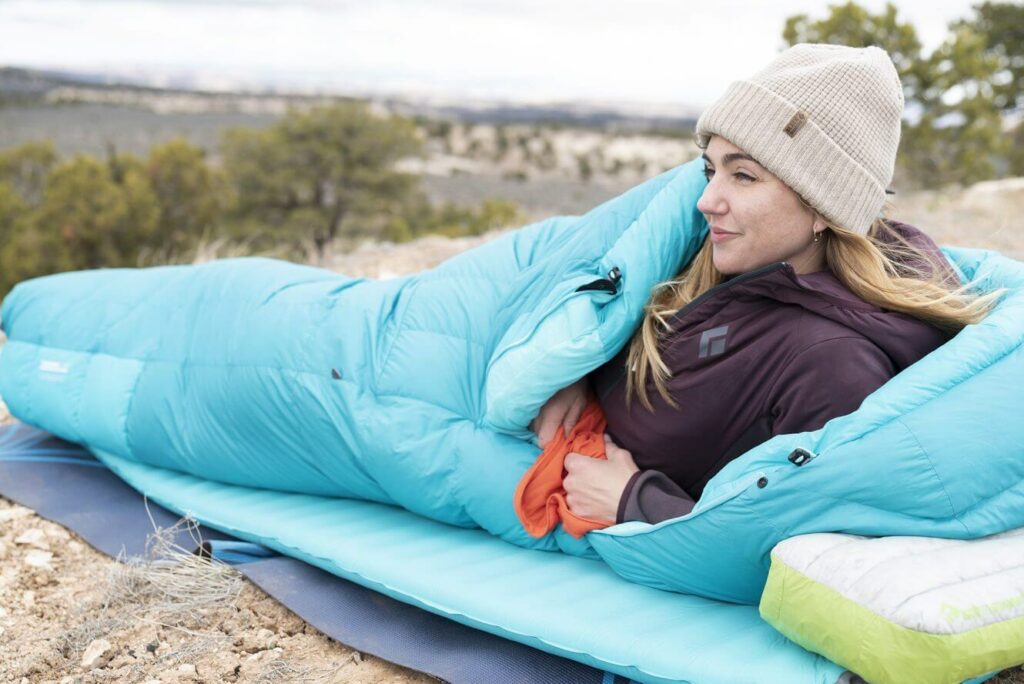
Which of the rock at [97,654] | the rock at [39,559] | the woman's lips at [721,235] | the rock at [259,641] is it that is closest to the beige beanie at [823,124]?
the woman's lips at [721,235]

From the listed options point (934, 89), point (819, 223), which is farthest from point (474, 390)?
point (934, 89)

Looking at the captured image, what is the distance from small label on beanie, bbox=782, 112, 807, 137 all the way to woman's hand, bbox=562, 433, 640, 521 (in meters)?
0.75

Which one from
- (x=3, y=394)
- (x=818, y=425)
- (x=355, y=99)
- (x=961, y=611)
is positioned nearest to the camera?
(x=961, y=611)

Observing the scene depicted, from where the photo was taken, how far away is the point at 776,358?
1749 millimetres

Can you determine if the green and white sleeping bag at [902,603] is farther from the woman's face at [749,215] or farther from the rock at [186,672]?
the rock at [186,672]

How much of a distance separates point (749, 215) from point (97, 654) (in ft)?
5.49

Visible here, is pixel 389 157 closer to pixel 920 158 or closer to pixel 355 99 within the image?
pixel 355 99

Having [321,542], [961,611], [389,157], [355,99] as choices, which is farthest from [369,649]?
[355,99]

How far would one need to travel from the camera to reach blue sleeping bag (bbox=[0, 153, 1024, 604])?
1.57m

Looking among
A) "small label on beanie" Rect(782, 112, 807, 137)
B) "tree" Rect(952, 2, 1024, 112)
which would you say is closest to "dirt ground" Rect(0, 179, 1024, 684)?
"small label on beanie" Rect(782, 112, 807, 137)

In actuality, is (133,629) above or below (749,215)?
below

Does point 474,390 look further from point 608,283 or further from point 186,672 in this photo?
point 186,672

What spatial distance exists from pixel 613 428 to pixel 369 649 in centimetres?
72

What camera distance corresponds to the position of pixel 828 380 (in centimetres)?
167
